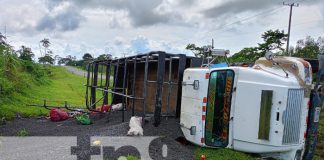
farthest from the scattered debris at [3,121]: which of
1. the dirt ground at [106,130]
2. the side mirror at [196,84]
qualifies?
the side mirror at [196,84]

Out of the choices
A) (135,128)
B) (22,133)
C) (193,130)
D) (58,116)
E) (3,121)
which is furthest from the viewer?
(58,116)

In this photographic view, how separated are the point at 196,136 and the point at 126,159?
1871mm

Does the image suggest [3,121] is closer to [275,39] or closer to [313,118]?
[313,118]

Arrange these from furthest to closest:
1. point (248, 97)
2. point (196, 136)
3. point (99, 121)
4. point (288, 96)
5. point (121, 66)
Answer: point (121, 66) < point (99, 121) < point (196, 136) < point (248, 97) < point (288, 96)

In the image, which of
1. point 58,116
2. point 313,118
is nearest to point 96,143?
point 313,118

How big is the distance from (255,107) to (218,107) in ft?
2.93

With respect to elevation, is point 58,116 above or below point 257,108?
below

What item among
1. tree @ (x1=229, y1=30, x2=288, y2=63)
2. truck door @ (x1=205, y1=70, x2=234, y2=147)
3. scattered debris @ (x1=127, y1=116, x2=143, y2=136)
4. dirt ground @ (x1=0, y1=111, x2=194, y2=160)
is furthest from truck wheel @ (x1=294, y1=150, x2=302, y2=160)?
tree @ (x1=229, y1=30, x2=288, y2=63)

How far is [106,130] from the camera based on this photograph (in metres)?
9.18

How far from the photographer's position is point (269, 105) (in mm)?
6828

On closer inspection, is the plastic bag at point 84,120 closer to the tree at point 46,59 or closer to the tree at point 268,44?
the tree at point 268,44

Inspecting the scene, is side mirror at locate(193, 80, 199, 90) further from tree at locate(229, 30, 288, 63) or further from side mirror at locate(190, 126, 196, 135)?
tree at locate(229, 30, 288, 63)

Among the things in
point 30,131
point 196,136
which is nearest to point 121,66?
point 30,131

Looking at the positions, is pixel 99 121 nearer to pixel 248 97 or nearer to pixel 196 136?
pixel 196 136
